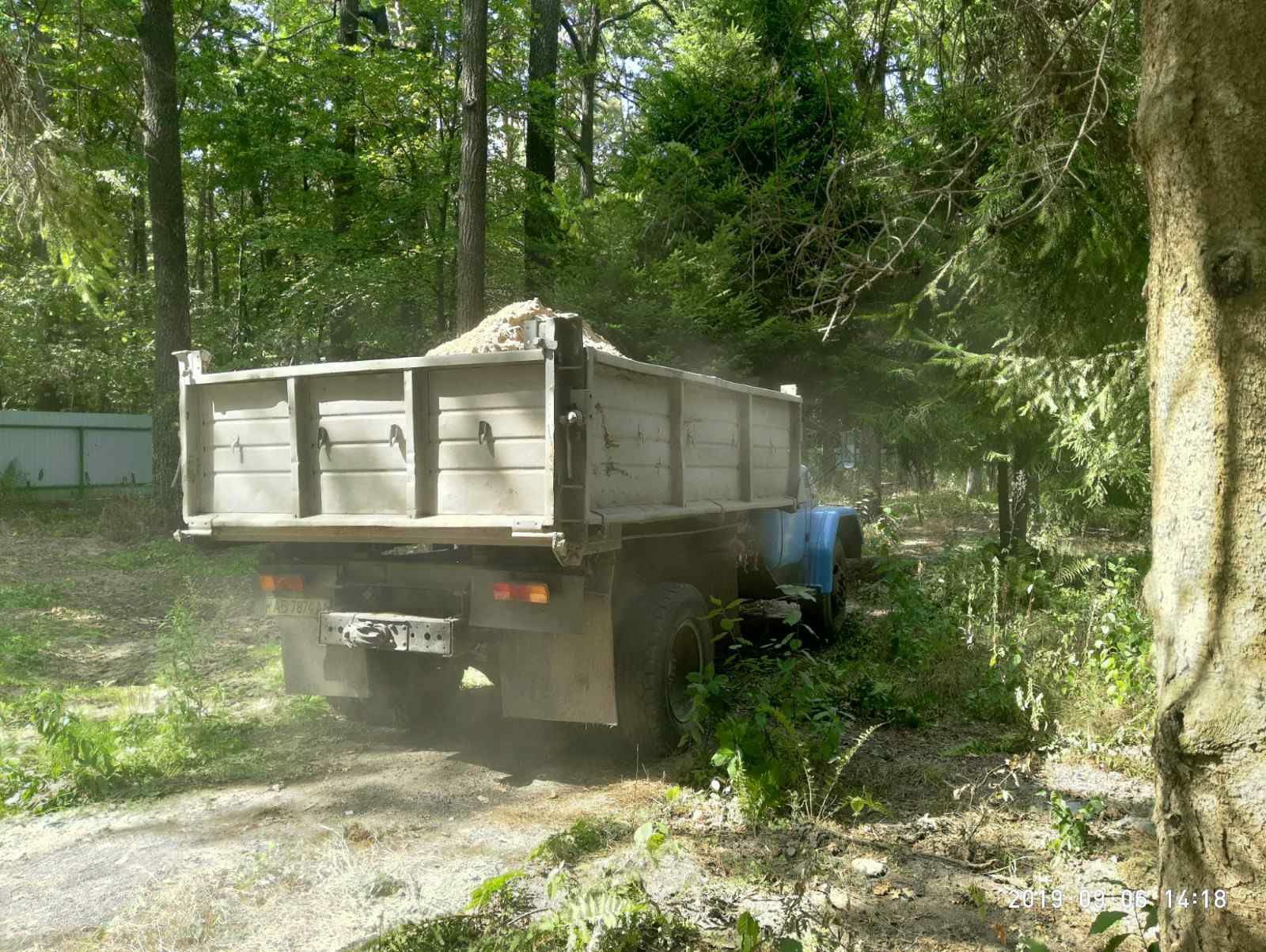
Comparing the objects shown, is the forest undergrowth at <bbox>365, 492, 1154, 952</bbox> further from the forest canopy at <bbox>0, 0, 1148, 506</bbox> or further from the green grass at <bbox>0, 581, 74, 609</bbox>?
the green grass at <bbox>0, 581, 74, 609</bbox>

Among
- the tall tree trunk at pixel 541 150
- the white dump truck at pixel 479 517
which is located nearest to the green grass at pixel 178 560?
the tall tree trunk at pixel 541 150

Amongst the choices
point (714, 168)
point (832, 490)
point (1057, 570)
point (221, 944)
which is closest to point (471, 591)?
point (221, 944)

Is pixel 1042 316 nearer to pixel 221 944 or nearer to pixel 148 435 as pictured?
pixel 221 944

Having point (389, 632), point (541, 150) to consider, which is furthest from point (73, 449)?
point (389, 632)

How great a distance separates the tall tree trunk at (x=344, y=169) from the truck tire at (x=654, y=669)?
11.6 m

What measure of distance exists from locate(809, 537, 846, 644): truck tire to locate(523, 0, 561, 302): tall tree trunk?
6.22 m

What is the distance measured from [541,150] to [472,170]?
633cm

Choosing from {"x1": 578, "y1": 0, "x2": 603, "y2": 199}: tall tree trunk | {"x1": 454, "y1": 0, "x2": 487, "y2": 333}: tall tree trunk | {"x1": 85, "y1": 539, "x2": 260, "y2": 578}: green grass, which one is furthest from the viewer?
{"x1": 578, "y1": 0, "x2": 603, "y2": 199}: tall tree trunk

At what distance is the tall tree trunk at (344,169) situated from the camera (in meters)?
15.7

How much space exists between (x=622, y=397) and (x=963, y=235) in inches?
158

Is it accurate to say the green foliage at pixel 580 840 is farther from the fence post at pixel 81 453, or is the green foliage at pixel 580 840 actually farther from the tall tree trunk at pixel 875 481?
the fence post at pixel 81 453

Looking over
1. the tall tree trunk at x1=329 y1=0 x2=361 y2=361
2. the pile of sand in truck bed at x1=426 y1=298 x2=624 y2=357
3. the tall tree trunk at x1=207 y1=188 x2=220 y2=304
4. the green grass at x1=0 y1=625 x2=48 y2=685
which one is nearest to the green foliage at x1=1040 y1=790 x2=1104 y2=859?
the pile of sand in truck bed at x1=426 y1=298 x2=624 y2=357

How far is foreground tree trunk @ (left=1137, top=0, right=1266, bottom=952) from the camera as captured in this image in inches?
95.8

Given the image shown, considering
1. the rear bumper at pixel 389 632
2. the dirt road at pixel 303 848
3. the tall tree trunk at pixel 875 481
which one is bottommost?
the dirt road at pixel 303 848
